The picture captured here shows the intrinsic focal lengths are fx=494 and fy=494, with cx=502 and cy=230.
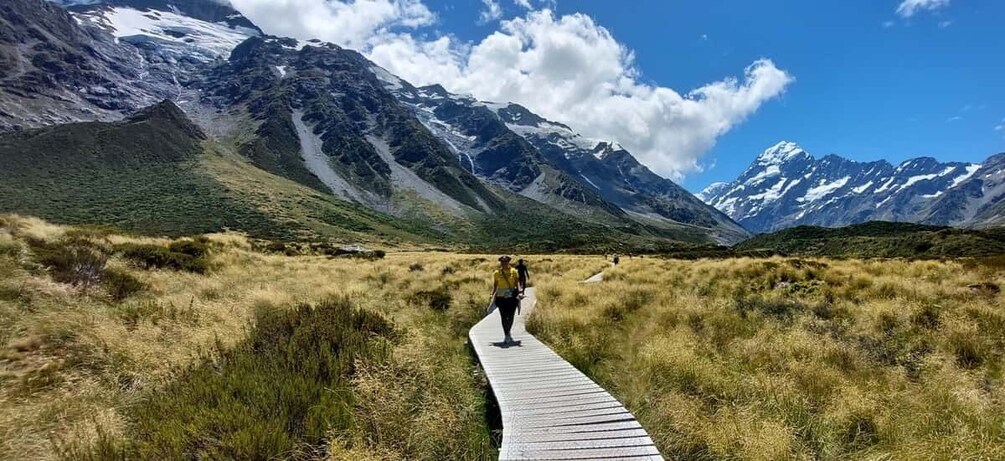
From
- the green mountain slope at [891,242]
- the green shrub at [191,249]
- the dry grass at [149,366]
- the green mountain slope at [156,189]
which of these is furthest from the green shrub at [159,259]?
the green mountain slope at [156,189]

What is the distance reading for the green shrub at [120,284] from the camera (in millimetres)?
13440

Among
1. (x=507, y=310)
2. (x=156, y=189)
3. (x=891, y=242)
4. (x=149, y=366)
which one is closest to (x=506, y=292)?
(x=507, y=310)

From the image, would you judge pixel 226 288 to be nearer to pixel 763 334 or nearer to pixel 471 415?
pixel 471 415

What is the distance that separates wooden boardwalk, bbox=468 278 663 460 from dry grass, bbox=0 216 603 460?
534mm

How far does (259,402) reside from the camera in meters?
6.02

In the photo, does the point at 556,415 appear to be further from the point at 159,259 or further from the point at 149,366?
the point at 159,259

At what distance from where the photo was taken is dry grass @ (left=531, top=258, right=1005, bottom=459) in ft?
19.8

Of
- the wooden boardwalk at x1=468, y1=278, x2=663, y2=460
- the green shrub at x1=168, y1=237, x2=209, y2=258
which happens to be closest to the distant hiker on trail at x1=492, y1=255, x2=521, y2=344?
the wooden boardwalk at x1=468, y1=278, x2=663, y2=460

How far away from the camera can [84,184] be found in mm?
118062

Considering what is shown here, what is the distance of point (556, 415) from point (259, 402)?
3.75 metres

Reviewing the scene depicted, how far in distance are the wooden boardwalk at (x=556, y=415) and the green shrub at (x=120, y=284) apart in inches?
415

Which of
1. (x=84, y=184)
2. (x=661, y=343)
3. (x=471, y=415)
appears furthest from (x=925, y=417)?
(x=84, y=184)

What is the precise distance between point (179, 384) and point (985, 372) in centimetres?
1265

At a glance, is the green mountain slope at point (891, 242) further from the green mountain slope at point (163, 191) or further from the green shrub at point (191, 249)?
the green shrub at point (191, 249)
